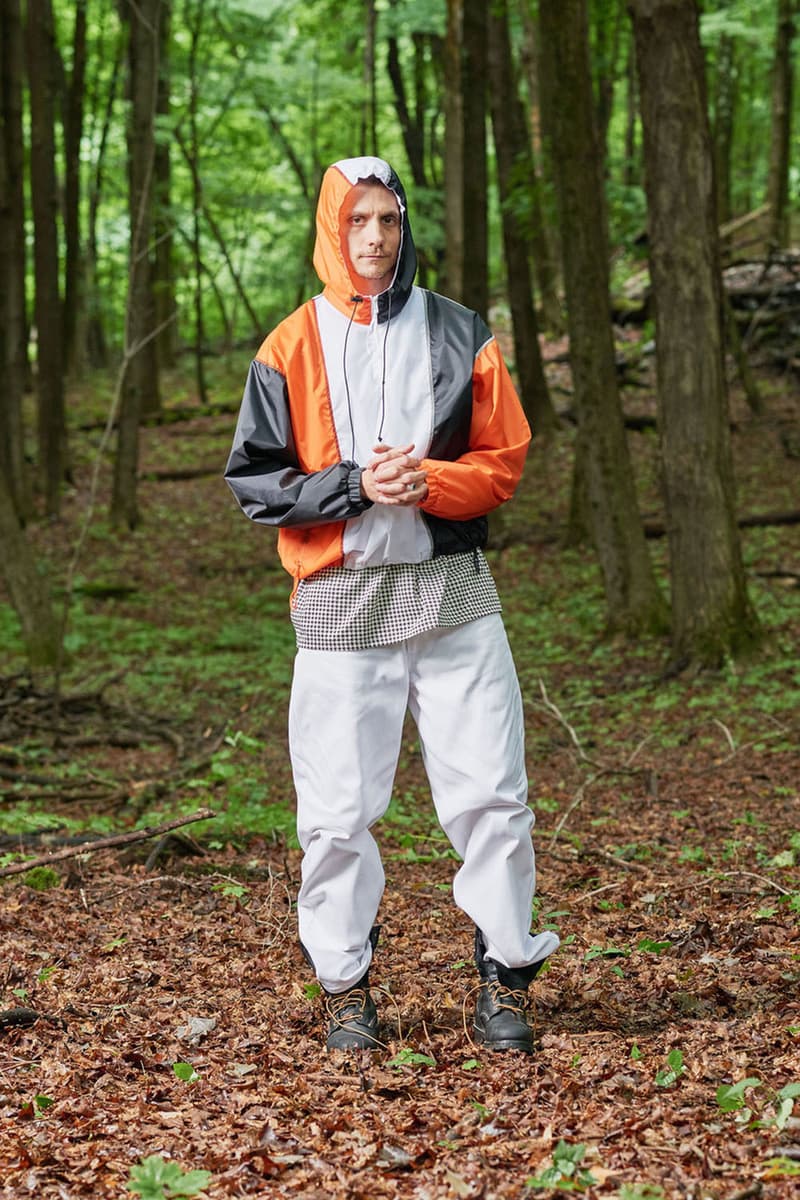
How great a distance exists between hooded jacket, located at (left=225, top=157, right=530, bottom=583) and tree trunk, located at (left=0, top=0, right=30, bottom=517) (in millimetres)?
10360

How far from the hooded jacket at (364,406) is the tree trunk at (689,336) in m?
5.80

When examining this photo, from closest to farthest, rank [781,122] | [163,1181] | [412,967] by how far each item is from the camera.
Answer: [163,1181]
[412,967]
[781,122]

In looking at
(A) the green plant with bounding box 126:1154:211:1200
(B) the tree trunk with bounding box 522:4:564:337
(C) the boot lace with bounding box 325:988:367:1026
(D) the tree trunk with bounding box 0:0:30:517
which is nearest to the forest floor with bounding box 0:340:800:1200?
(A) the green plant with bounding box 126:1154:211:1200

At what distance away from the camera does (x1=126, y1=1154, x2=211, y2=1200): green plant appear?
98.3 inches

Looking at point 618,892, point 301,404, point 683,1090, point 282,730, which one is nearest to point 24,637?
point 282,730

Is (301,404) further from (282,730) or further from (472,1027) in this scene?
(282,730)

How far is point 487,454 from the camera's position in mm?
3217

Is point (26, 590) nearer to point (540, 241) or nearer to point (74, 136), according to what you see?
point (74, 136)

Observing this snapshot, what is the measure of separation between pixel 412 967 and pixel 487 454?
5.99 ft

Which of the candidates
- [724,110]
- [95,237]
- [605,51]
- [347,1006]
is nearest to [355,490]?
[347,1006]

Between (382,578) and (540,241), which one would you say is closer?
(382,578)

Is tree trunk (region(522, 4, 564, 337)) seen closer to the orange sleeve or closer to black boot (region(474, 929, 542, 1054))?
the orange sleeve

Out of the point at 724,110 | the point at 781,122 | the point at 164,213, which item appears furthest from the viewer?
the point at 724,110

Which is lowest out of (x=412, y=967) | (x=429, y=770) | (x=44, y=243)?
(x=412, y=967)
